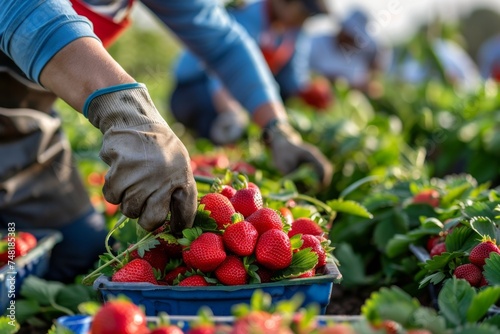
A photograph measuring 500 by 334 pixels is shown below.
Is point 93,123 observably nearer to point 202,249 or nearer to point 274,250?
A: point 202,249

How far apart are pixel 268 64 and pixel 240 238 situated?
14.7 feet

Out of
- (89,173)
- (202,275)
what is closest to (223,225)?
(202,275)

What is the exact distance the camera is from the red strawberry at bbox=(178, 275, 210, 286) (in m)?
→ 1.69

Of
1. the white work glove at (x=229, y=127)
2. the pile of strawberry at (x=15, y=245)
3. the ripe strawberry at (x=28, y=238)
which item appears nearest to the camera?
the pile of strawberry at (x=15, y=245)

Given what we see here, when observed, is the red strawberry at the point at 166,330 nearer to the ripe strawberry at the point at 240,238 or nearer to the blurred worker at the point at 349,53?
the ripe strawberry at the point at 240,238

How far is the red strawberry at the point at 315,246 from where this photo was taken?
1.82 metres

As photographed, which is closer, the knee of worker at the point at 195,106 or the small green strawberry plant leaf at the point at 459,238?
the small green strawberry plant leaf at the point at 459,238

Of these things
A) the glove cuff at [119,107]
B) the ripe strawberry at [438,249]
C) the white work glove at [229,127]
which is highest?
the glove cuff at [119,107]

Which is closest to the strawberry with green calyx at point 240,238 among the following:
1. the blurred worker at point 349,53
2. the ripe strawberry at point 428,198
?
the ripe strawberry at point 428,198

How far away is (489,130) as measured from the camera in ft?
12.5

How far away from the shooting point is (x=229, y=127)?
202 inches

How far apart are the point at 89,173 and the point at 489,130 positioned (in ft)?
7.50

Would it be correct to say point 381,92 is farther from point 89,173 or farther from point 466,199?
point 466,199

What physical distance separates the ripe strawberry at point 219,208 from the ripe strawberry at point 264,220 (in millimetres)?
57
